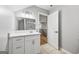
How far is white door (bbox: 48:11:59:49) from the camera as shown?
1.06m

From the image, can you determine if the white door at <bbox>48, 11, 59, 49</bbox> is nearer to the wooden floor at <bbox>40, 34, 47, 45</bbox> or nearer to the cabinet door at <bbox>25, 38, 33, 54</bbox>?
the wooden floor at <bbox>40, 34, 47, 45</bbox>

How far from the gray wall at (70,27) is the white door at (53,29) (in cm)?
10

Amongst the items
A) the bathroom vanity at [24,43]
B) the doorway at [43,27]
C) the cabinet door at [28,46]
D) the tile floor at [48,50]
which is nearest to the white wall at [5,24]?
the bathroom vanity at [24,43]

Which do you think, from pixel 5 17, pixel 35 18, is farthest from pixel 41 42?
pixel 5 17

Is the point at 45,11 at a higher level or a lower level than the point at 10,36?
higher

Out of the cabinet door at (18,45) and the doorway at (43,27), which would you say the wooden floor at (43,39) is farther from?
the cabinet door at (18,45)

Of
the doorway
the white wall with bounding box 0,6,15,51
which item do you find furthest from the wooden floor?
the white wall with bounding box 0,6,15,51

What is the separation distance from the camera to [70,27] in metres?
1.06

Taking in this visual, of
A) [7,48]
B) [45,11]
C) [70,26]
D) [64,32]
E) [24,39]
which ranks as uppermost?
[45,11]

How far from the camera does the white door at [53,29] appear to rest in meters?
1.06

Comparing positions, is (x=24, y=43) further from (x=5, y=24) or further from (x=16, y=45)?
(x=5, y=24)

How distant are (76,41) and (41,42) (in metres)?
0.57
